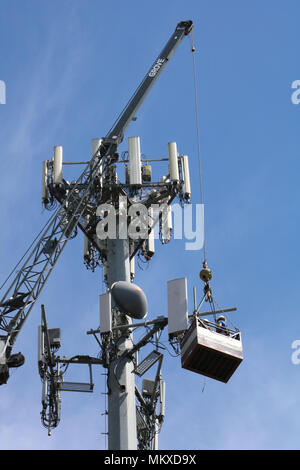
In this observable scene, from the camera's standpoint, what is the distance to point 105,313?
67375 millimetres

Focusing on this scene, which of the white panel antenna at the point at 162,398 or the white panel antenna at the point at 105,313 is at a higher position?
the white panel antenna at the point at 105,313

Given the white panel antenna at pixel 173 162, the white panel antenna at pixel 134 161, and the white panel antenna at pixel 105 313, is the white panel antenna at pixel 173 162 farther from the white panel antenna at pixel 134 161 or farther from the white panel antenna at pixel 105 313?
the white panel antenna at pixel 105 313

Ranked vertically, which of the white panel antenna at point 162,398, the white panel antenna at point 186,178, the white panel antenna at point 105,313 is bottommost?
the white panel antenna at point 162,398

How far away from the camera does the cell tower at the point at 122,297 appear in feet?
210

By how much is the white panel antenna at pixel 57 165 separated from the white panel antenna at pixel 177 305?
15897mm

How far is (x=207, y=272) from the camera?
225 feet

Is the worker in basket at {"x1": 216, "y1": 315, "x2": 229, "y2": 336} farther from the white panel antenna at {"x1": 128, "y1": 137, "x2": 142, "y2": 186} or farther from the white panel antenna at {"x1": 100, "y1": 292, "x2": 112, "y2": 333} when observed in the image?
the white panel antenna at {"x1": 128, "y1": 137, "x2": 142, "y2": 186}

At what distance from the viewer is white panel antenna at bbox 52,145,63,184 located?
7719cm

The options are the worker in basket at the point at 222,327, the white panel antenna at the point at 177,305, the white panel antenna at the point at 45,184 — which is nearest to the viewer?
the worker in basket at the point at 222,327

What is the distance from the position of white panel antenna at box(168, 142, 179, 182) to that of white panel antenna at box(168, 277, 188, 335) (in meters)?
13.5

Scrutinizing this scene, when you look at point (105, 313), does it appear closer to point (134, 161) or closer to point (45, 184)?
point (134, 161)

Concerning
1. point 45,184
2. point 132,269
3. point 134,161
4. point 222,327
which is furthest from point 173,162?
point 222,327

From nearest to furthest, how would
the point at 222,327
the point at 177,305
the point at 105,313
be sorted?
the point at 222,327 → the point at 177,305 → the point at 105,313

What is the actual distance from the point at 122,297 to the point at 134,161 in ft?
41.2
